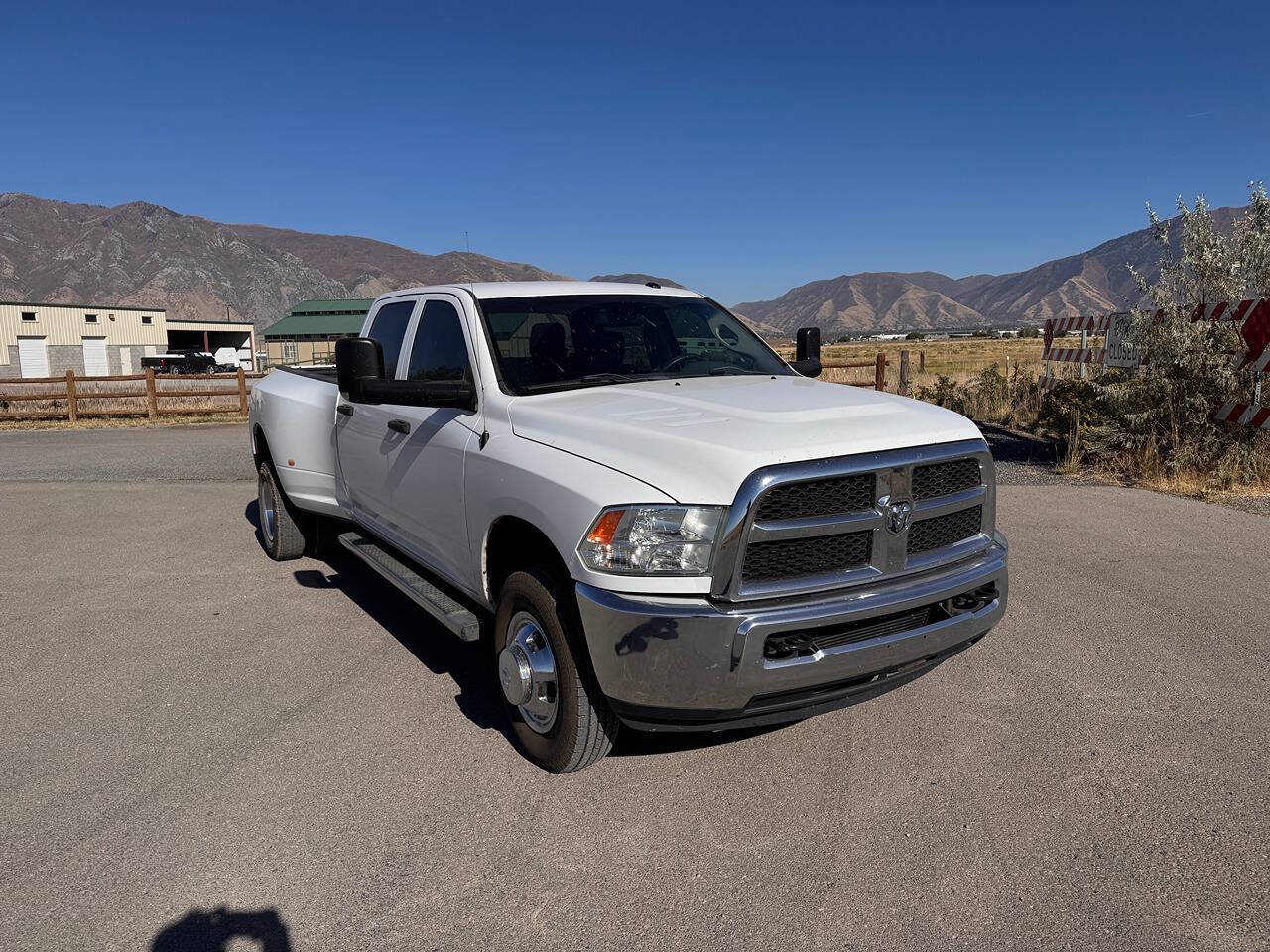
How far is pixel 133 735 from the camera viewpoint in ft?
12.7

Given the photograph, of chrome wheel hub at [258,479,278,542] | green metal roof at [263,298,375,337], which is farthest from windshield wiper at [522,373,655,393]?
green metal roof at [263,298,375,337]

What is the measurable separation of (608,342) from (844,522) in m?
1.84

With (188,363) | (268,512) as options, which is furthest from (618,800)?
(188,363)

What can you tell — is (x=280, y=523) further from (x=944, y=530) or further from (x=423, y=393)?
(x=944, y=530)

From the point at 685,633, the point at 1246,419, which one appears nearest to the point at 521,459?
the point at 685,633

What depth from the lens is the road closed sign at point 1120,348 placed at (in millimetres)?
9969

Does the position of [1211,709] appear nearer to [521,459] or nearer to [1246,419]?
[521,459]

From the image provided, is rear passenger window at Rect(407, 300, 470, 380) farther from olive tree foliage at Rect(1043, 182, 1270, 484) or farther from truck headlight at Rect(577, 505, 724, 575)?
olive tree foliage at Rect(1043, 182, 1270, 484)

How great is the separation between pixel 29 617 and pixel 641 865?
15.3 ft

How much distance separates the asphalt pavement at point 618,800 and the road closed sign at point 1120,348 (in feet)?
17.0

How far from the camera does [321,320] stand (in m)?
72.2

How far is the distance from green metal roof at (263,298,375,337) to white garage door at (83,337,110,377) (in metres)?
11.4

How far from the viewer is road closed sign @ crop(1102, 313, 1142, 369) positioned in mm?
9969

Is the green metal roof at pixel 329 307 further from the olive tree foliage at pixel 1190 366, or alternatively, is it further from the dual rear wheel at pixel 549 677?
the dual rear wheel at pixel 549 677
